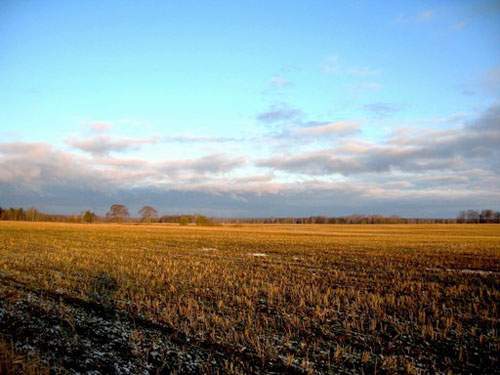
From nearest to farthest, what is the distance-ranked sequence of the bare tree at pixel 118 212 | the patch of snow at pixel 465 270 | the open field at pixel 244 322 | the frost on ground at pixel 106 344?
the frost on ground at pixel 106 344, the open field at pixel 244 322, the patch of snow at pixel 465 270, the bare tree at pixel 118 212

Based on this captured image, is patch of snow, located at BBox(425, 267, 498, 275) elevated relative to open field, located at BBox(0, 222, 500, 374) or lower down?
lower down

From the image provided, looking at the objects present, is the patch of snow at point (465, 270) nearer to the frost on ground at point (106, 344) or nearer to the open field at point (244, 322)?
the open field at point (244, 322)

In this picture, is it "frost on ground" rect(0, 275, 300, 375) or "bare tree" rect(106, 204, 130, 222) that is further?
"bare tree" rect(106, 204, 130, 222)

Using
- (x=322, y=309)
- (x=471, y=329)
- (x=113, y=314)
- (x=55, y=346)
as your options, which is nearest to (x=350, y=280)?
(x=322, y=309)

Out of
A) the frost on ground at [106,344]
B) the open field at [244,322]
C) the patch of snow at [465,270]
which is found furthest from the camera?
the patch of snow at [465,270]

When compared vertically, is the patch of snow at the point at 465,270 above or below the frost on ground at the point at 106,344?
below

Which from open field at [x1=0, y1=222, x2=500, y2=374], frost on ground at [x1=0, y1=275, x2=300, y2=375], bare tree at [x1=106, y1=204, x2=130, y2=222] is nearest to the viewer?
frost on ground at [x1=0, y1=275, x2=300, y2=375]

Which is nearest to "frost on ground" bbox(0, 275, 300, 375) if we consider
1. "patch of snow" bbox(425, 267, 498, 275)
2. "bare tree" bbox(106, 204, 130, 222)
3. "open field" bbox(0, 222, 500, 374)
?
"open field" bbox(0, 222, 500, 374)

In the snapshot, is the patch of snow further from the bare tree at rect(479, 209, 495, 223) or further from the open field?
the bare tree at rect(479, 209, 495, 223)

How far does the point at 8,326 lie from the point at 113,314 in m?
2.44

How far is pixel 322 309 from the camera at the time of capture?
10.0m

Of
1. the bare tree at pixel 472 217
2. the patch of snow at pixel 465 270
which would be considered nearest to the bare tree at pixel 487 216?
the bare tree at pixel 472 217

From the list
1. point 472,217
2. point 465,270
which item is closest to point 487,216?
point 472,217

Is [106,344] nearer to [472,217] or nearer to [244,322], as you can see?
[244,322]
